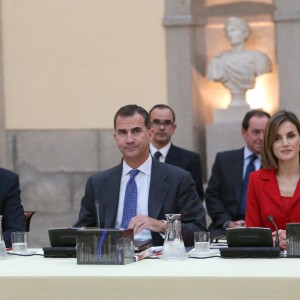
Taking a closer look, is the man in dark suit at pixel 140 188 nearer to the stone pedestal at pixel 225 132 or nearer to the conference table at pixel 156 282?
the conference table at pixel 156 282

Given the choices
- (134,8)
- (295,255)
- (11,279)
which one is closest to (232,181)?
(134,8)

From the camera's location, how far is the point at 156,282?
4328mm

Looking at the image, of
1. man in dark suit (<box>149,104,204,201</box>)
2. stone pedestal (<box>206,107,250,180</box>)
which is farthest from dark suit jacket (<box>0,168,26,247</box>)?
stone pedestal (<box>206,107,250,180</box>)

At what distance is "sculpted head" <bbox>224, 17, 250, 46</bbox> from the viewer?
9773 millimetres

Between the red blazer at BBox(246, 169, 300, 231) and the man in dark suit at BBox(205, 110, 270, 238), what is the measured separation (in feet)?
6.37

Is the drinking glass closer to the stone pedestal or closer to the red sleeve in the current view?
the red sleeve

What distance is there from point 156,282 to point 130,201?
1709 mm

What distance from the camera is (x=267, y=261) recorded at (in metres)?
4.84

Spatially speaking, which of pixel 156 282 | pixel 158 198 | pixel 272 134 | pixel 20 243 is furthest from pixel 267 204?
pixel 156 282

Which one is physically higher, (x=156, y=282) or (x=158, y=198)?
(x=158, y=198)

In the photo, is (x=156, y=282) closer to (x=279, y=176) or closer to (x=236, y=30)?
(x=279, y=176)

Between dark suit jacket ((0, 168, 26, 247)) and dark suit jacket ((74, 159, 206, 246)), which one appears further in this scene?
dark suit jacket ((0, 168, 26, 247))

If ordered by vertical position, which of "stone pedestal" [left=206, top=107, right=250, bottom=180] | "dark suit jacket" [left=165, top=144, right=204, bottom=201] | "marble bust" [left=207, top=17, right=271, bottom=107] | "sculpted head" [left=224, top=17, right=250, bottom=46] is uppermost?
"sculpted head" [left=224, top=17, right=250, bottom=46]

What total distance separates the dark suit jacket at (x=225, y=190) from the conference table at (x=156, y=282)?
3320mm
